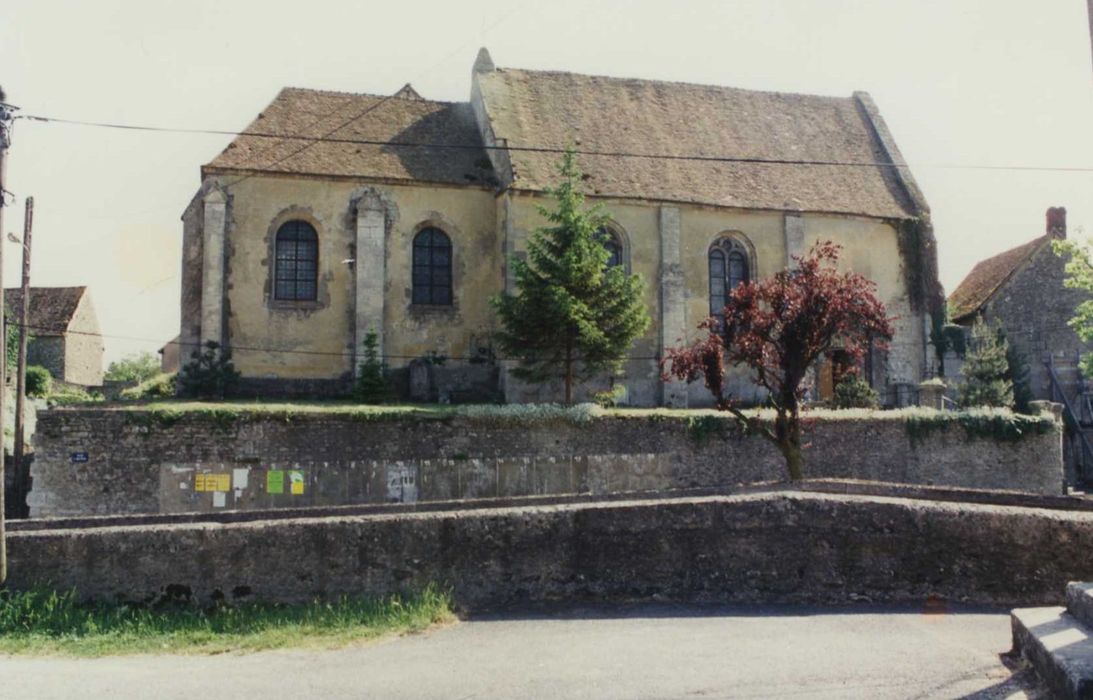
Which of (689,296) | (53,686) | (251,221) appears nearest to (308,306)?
(251,221)

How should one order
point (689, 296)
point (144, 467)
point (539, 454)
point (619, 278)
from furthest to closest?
point (689, 296) < point (619, 278) < point (539, 454) < point (144, 467)

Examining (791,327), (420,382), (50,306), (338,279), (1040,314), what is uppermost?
(50,306)

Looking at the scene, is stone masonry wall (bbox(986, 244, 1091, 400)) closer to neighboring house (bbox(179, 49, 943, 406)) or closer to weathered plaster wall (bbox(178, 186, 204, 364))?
neighboring house (bbox(179, 49, 943, 406))

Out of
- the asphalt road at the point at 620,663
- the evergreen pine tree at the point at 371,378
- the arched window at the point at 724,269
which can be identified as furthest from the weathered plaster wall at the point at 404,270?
the asphalt road at the point at 620,663

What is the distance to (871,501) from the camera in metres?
9.16

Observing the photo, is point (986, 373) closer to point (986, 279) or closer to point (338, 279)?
point (986, 279)

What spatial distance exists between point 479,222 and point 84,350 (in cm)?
3295

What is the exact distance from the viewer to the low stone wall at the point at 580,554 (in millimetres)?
8938

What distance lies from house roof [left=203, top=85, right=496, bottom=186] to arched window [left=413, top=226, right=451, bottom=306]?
69.8 inches

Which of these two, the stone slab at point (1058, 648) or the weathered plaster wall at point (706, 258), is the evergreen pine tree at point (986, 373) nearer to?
the weathered plaster wall at point (706, 258)

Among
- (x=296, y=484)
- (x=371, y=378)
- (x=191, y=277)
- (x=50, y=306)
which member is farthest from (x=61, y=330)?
(x=296, y=484)

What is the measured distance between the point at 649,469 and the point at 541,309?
534 centimetres

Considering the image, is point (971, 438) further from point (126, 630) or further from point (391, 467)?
point (126, 630)

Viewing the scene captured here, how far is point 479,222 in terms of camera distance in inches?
1125
